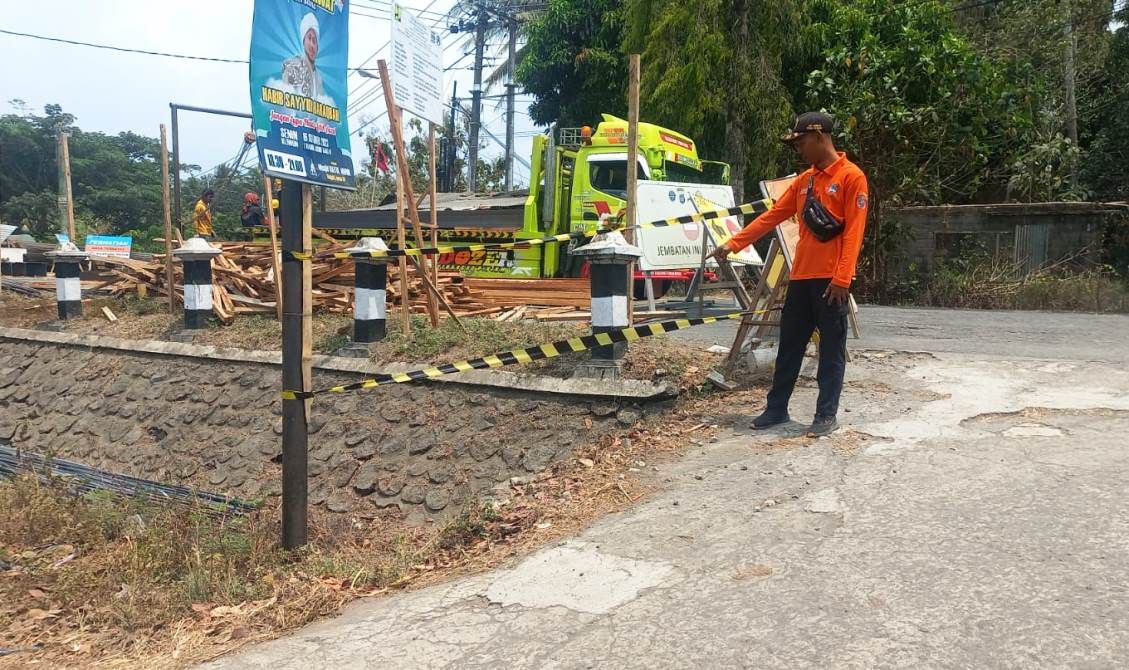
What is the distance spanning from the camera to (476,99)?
109 feet

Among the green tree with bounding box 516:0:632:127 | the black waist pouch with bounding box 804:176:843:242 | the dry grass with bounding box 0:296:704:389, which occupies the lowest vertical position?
the dry grass with bounding box 0:296:704:389

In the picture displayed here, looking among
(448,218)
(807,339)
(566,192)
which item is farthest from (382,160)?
(807,339)

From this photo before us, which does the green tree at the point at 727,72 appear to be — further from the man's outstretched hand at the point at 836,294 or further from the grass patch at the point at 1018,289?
the man's outstretched hand at the point at 836,294

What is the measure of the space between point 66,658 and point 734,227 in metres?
8.02

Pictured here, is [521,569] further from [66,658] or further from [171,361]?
[171,361]

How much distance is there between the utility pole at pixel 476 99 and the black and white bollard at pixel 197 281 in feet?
72.7

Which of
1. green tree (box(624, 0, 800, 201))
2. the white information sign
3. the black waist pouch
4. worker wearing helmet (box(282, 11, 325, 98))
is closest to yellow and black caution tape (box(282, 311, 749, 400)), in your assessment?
the black waist pouch

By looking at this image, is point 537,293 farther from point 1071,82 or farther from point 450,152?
point 450,152

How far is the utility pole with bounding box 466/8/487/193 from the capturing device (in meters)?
31.8

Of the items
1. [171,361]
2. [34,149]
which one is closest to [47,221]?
[34,149]

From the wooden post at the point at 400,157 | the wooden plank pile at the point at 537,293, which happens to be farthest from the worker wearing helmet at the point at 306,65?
the wooden plank pile at the point at 537,293

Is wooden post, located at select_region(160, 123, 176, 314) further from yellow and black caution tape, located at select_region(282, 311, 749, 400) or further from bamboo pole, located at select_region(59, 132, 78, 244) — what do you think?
yellow and black caution tape, located at select_region(282, 311, 749, 400)

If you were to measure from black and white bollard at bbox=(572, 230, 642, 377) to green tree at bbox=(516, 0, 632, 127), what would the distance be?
15634 mm

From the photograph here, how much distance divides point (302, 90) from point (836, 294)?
3.21 meters
